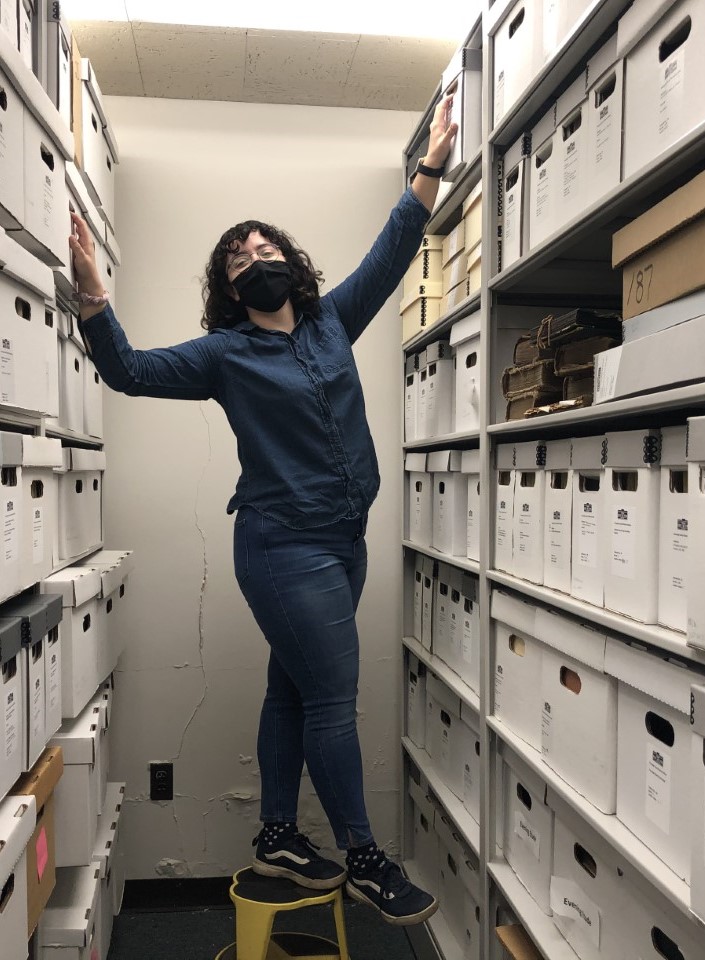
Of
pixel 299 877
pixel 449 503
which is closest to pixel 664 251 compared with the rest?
pixel 449 503

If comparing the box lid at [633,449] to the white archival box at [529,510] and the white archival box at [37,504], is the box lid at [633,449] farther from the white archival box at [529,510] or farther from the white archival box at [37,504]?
the white archival box at [37,504]

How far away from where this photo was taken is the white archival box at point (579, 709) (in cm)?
118

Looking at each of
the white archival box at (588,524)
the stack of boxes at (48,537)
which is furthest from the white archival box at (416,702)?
the white archival box at (588,524)

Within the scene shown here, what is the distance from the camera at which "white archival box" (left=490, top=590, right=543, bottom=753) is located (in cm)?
146

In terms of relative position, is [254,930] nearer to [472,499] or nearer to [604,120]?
[472,499]

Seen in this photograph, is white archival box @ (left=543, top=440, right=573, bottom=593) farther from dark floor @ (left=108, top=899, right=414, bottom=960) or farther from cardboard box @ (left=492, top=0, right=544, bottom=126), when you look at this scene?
dark floor @ (left=108, top=899, right=414, bottom=960)

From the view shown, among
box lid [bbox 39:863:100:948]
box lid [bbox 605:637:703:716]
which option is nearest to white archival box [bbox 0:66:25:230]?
box lid [bbox 605:637:703:716]

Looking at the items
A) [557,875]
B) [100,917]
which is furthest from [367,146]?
[100,917]

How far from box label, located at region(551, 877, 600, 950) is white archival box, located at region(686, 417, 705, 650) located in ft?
1.96

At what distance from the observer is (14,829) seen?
1101 mm

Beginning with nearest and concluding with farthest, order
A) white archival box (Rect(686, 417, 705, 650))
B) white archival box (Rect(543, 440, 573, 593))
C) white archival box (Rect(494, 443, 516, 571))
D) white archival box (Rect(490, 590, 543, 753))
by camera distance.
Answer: white archival box (Rect(686, 417, 705, 650)) < white archival box (Rect(543, 440, 573, 593)) < white archival box (Rect(490, 590, 543, 753)) < white archival box (Rect(494, 443, 516, 571))

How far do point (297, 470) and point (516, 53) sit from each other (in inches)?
37.4

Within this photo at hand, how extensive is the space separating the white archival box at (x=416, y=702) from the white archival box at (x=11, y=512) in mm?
1395

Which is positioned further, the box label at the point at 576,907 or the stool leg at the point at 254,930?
the stool leg at the point at 254,930
